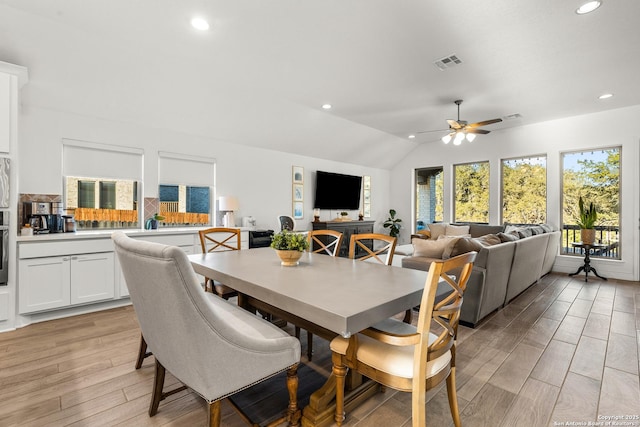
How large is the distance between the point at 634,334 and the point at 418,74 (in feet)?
11.5

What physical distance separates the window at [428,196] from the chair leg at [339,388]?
21.7 ft

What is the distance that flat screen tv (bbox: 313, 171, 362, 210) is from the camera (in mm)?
6788

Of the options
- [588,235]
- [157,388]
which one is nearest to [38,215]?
[157,388]

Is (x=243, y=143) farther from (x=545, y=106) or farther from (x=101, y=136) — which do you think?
(x=545, y=106)

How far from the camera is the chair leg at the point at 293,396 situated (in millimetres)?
1523

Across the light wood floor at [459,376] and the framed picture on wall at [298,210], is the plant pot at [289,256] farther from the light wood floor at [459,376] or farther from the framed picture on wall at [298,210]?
the framed picture on wall at [298,210]

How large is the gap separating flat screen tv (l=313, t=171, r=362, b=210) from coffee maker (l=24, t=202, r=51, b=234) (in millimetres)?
4492

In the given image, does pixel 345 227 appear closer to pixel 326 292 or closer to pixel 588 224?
pixel 588 224

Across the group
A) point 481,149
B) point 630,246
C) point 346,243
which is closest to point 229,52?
point 346,243

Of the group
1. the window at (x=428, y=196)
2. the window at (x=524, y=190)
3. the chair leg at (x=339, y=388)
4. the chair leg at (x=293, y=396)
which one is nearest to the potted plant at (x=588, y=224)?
the window at (x=524, y=190)

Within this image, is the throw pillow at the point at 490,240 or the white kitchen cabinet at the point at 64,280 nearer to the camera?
the white kitchen cabinet at the point at 64,280

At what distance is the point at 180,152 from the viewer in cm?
472

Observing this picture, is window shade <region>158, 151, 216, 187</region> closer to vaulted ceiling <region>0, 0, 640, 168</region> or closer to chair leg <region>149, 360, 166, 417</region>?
vaulted ceiling <region>0, 0, 640, 168</region>

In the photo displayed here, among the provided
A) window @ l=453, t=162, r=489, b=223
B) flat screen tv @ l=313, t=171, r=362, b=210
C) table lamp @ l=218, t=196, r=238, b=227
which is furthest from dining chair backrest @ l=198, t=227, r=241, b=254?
window @ l=453, t=162, r=489, b=223
